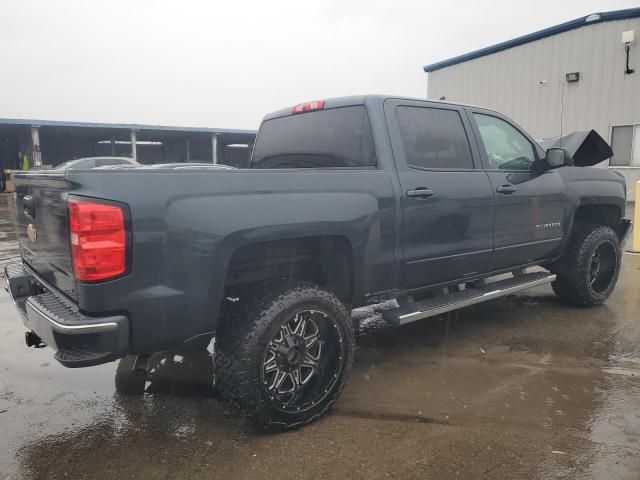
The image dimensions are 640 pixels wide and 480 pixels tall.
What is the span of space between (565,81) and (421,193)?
46.1ft

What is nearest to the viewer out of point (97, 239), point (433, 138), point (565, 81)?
point (97, 239)

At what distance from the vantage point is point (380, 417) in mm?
2855

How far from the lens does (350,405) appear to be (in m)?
3.02

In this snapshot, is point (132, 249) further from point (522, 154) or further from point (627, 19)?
point (627, 19)

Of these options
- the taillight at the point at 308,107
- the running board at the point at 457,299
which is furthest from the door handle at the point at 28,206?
the running board at the point at 457,299

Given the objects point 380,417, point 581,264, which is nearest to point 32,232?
point 380,417

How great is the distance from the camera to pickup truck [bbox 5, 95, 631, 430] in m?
2.17

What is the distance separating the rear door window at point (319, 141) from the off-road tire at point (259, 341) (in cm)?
105

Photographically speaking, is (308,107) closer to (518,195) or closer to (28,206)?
(518,195)

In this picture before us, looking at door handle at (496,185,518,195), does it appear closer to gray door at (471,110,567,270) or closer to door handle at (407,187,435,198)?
gray door at (471,110,567,270)

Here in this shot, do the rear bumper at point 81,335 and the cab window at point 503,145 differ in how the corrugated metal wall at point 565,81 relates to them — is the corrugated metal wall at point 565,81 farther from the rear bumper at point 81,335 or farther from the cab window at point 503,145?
the rear bumper at point 81,335

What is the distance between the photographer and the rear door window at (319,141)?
3.29m

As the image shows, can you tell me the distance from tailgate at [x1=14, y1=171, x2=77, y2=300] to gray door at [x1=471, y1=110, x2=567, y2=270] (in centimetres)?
304

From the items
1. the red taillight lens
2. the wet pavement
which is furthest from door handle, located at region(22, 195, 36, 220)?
the wet pavement
